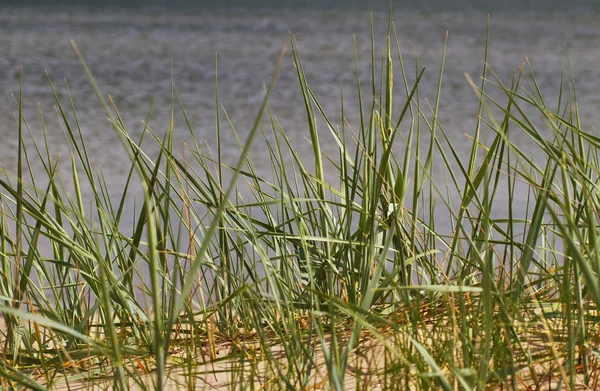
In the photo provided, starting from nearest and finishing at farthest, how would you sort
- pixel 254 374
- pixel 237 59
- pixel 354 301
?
pixel 254 374 < pixel 354 301 < pixel 237 59

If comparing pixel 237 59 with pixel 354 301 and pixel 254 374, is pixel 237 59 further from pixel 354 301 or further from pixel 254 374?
pixel 254 374

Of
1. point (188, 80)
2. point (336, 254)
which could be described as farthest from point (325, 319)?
point (188, 80)

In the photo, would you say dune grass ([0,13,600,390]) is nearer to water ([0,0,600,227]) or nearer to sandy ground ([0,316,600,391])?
sandy ground ([0,316,600,391])

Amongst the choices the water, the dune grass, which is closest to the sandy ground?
the dune grass

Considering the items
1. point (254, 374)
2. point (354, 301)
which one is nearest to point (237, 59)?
point (354, 301)

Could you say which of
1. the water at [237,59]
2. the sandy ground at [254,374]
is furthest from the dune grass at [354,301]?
the water at [237,59]

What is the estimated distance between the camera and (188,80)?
7.66 m

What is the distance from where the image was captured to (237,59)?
30.3 feet

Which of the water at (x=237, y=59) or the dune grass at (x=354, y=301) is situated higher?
the dune grass at (x=354, y=301)

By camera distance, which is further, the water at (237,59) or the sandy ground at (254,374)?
the water at (237,59)

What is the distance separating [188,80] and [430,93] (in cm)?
240

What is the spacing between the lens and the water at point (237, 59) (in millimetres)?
5355

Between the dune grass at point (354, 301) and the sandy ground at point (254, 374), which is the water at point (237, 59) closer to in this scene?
the dune grass at point (354, 301)

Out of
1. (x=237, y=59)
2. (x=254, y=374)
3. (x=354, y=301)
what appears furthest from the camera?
(x=237, y=59)
